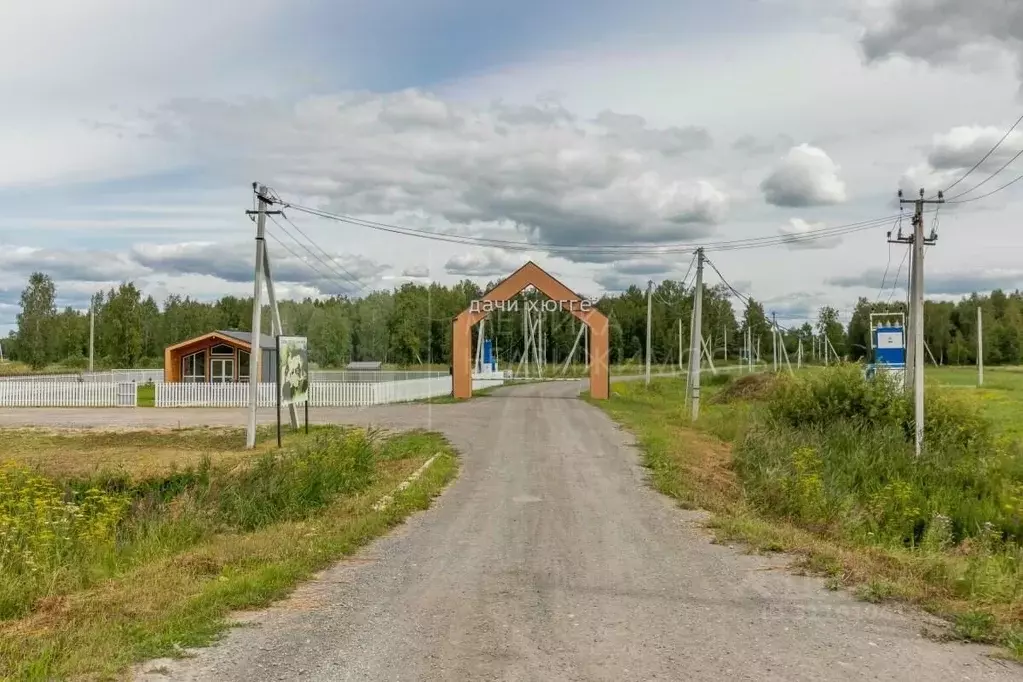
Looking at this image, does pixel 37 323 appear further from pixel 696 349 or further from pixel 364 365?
pixel 696 349

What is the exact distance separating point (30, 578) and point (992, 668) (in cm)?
804

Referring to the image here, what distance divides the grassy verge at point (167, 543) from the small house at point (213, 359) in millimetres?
26748

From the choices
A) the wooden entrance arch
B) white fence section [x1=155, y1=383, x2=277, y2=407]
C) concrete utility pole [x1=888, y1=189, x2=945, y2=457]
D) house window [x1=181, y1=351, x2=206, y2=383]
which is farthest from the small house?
concrete utility pole [x1=888, y1=189, x2=945, y2=457]

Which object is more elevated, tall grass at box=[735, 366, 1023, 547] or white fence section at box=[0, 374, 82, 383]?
white fence section at box=[0, 374, 82, 383]

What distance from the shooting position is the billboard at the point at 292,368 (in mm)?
19406

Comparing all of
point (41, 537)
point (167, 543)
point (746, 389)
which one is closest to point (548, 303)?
point (746, 389)

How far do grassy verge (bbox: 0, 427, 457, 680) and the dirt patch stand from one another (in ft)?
85.6

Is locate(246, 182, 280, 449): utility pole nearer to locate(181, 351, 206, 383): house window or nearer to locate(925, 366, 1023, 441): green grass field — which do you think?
locate(925, 366, 1023, 441): green grass field

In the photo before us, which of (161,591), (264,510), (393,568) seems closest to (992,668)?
(393,568)

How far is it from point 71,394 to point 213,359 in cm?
884

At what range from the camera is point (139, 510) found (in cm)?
1216

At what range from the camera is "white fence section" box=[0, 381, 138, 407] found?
118 feet

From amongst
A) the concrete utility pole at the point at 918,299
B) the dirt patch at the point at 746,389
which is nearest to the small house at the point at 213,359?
the dirt patch at the point at 746,389

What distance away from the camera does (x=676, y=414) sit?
3180cm
